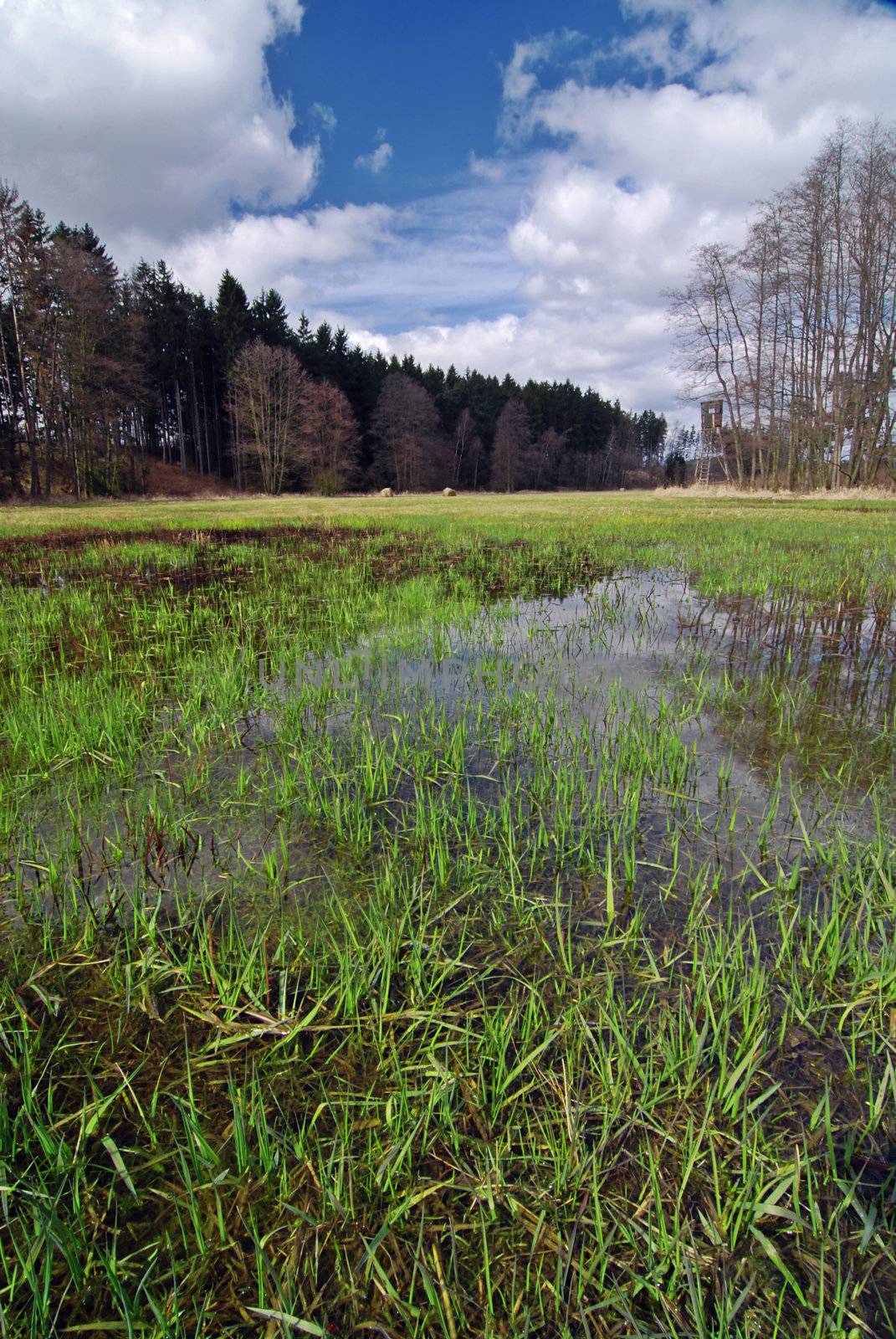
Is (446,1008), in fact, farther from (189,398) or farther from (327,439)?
(189,398)

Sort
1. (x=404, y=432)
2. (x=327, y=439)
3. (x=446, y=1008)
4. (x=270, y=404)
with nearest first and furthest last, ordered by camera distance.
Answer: (x=446, y=1008) < (x=270, y=404) < (x=327, y=439) < (x=404, y=432)

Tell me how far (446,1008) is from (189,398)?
63.1 metres

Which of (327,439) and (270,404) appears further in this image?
(327,439)

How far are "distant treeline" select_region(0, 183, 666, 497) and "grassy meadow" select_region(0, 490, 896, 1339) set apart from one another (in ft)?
119

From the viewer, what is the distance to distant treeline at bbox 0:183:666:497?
30953 mm

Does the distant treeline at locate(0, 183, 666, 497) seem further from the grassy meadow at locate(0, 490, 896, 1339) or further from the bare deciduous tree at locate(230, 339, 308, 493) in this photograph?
the grassy meadow at locate(0, 490, 896, 1339)

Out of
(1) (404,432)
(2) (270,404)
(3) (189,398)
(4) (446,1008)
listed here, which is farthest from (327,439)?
(4) (446,1008)

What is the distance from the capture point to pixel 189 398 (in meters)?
54.1

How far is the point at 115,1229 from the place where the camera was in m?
1.06

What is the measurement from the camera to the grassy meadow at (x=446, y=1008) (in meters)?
1.02

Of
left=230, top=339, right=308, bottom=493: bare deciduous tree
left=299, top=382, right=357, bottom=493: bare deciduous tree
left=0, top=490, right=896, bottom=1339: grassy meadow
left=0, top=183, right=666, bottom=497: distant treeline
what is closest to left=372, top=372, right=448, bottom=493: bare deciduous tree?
left=0, top=183, right=666, bottom=497: distant treeline

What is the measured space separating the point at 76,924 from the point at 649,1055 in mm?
1747

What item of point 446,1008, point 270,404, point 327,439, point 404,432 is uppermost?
point 404,432

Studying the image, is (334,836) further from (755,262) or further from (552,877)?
(755,262)
